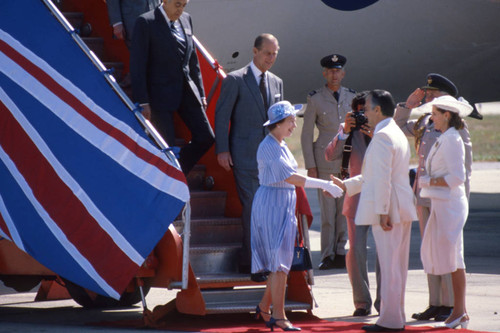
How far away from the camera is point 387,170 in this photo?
21.3ft

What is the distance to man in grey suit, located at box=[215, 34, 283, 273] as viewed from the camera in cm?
734

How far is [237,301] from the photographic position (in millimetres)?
7027

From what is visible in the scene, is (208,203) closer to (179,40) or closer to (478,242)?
(179,40)

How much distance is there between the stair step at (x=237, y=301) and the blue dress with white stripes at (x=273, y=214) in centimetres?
34

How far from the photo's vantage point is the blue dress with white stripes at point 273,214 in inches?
262

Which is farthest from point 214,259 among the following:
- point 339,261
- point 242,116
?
point 339,261

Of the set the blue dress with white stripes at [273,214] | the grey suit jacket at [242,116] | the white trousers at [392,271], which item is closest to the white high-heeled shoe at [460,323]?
the white trousers at [392,271]

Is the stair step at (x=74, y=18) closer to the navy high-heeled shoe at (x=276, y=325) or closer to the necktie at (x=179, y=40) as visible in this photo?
the necktie at (x=179, y=40)

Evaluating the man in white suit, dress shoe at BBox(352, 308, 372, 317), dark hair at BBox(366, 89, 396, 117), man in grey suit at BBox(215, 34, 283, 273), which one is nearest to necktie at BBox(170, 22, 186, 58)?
man in grey suit at BBox(215, 34, 283, 273)

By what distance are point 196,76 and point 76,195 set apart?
146 cm

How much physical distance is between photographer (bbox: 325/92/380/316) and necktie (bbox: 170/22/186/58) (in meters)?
1.28

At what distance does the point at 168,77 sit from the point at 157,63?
0.13 metres

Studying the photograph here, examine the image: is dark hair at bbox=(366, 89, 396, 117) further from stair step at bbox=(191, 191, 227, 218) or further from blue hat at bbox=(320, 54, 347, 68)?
blue hat at bbox=(320, 54, 347, 68)

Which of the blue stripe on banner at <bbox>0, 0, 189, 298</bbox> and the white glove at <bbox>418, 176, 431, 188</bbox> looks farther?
the white glove at <bbox>418, 176, 431, 188</bbox>
